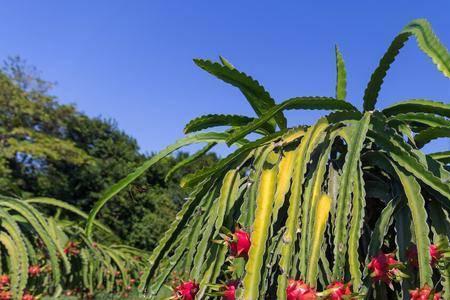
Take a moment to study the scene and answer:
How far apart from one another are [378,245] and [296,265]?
21 centimetres

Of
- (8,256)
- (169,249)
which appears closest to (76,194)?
(8,256)

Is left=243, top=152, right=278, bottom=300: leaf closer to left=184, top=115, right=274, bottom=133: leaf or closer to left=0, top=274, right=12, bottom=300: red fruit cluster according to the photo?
left=184, top=115, right=274, bottom=133: leaf

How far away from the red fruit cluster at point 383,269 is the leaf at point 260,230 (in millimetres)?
248

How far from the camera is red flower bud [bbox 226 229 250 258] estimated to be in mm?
1166

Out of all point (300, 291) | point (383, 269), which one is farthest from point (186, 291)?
point (383, 269)

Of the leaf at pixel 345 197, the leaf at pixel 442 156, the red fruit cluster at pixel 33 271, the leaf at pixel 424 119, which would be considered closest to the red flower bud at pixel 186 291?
the leaf at pixel 345 197

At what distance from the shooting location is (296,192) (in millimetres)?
1234

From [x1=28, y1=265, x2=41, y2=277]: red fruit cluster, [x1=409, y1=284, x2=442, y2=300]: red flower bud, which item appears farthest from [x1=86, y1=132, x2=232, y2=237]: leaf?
[x1=28, y1=265, x2=41, y2=277]: red fruit cluster

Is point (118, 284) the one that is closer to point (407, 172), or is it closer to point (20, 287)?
point (20, 287)

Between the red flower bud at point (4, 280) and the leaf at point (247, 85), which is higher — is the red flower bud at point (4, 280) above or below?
below

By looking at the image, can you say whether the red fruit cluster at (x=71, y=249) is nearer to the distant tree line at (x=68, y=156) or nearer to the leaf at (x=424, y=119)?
the leaf at (x=424, y=119)

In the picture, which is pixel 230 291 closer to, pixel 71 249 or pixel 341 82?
pixel 341 82

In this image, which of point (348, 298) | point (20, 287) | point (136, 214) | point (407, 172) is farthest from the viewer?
point (136, 214)

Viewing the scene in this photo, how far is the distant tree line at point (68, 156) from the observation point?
66.6ft
